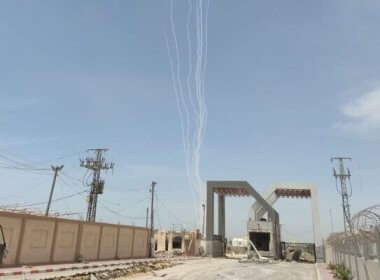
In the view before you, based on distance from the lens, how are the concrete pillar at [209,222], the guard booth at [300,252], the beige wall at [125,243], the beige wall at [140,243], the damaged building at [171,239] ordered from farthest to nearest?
the damaged building at [171,239], the guard booth at [300,252], the concrete pillar at [209,222], the beige wall at [140,243], the beige wall at [125,243]

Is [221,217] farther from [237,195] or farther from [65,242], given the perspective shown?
[65,242]

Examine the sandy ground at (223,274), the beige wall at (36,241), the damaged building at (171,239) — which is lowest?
the sandy ground at (223,274)

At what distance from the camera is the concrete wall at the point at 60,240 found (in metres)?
26.7

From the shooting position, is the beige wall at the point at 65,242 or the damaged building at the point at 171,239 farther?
the damaged building at the point at 171,239

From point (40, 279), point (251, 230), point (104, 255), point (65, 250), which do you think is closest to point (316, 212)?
point (251, 230)

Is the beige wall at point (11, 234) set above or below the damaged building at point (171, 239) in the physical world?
below

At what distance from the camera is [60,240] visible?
32.1 meters

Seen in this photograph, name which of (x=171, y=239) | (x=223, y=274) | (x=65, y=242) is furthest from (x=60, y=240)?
(x=171, y=239)

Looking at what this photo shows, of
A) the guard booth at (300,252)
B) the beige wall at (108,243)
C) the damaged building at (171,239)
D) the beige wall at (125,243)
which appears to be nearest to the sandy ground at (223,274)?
the beige wall at (108,243)

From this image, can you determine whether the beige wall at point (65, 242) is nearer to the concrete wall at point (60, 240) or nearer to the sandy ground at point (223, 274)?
the concrete wall at point (60, 240)

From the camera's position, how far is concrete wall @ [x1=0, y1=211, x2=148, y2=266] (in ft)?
87.6

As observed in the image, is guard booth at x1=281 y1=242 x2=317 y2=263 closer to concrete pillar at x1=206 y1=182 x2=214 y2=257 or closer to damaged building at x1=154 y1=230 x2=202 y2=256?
concrete pillar at x1=206 y1=182 x2=214 y2=257

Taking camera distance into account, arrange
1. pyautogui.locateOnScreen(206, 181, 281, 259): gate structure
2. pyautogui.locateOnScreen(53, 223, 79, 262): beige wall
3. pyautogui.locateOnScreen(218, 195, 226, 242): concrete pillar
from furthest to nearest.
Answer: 1. pyautogui.locateOnScreen(218, 195, 226, 242): concrete pillar
2. pyautogui.locateOnScreen(206, 181, 281, 259): gate structure
3. pyautogui.locateOnScreen(53, 223, 79, 262): beige wall

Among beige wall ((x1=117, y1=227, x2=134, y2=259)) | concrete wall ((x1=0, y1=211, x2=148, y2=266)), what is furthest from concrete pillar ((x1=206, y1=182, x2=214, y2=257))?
beige wall ((x1=117, y1=227, x2=134, y2=259))
